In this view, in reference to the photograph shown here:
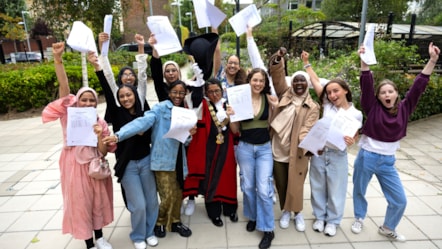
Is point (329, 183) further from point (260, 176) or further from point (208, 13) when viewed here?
point (208, 13)

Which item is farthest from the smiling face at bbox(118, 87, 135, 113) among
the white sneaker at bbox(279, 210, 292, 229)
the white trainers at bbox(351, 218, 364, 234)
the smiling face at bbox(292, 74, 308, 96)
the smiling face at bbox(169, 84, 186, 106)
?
the white trainers at bbox(351, 218, 364, 234)

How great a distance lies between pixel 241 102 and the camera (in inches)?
112

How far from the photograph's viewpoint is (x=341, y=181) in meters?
2.99

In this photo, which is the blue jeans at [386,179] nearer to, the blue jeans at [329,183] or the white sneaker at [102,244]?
the blue jeans at [329,183]

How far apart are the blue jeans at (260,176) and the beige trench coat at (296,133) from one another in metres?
0.24

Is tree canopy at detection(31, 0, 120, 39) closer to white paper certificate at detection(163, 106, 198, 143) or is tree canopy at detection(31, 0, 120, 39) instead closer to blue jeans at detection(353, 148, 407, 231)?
white paper certificate at detection(163, 106, 198, 143)

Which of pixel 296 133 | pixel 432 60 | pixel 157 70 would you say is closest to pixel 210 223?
pixel 296 133

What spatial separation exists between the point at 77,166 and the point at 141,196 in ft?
2.06

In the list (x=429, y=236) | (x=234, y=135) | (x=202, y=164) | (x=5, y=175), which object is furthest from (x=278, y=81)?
(x=5, y=175)

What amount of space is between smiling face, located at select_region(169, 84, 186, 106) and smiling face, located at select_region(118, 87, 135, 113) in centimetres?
37

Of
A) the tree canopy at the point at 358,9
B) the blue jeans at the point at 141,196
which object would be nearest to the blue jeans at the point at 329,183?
the blue jeans at the point at 141,196

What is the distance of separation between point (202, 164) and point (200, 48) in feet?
4.09

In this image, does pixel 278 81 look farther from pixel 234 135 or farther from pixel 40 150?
pixel 40 150

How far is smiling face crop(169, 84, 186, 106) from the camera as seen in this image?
2889 mm
